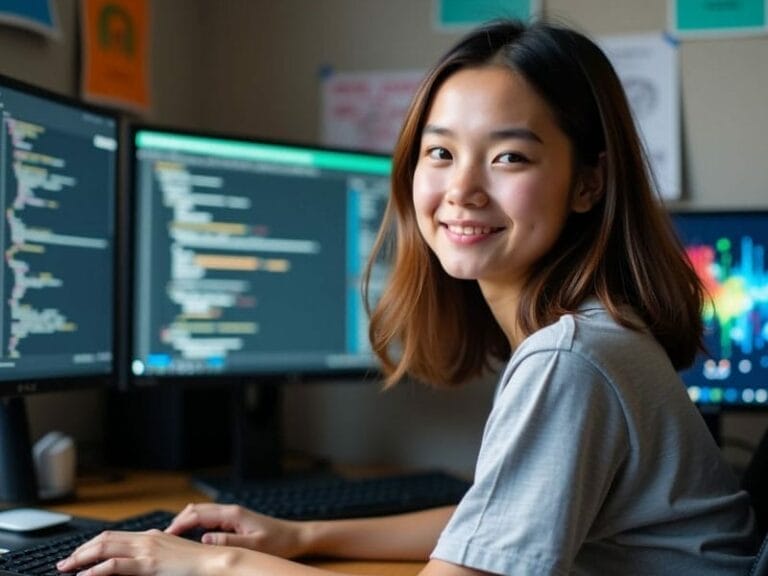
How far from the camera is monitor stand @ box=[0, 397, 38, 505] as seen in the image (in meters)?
1.29

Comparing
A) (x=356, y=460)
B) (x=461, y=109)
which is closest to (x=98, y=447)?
(x=356, y=460)

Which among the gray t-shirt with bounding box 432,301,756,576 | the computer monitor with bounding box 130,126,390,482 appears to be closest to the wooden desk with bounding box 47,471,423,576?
the computer monitor with bounding box 130,126,390,482

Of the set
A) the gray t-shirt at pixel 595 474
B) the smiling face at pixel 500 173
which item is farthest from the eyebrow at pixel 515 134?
the gray t-shirt at pixel 595 474

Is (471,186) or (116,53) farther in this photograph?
(116,53)

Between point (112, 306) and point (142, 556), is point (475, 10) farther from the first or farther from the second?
point (142, 556)

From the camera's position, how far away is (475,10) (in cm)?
173

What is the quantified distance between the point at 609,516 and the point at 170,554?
0.40m

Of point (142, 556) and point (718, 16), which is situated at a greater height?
point (718, 16)

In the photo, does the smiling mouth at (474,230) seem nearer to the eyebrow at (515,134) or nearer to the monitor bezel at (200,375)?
the eyebrow at (515,134)

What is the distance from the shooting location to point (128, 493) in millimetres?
1404

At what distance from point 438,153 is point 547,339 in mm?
286

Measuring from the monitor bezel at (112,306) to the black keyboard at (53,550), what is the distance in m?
0.22

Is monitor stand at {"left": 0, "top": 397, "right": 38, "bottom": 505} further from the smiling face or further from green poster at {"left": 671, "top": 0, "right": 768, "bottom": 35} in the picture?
green poster at {"left": 671, "top": 0, "right": 768, "bottom": 35}

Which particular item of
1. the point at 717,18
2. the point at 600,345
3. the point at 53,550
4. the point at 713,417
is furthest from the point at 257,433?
the point at 717,18
